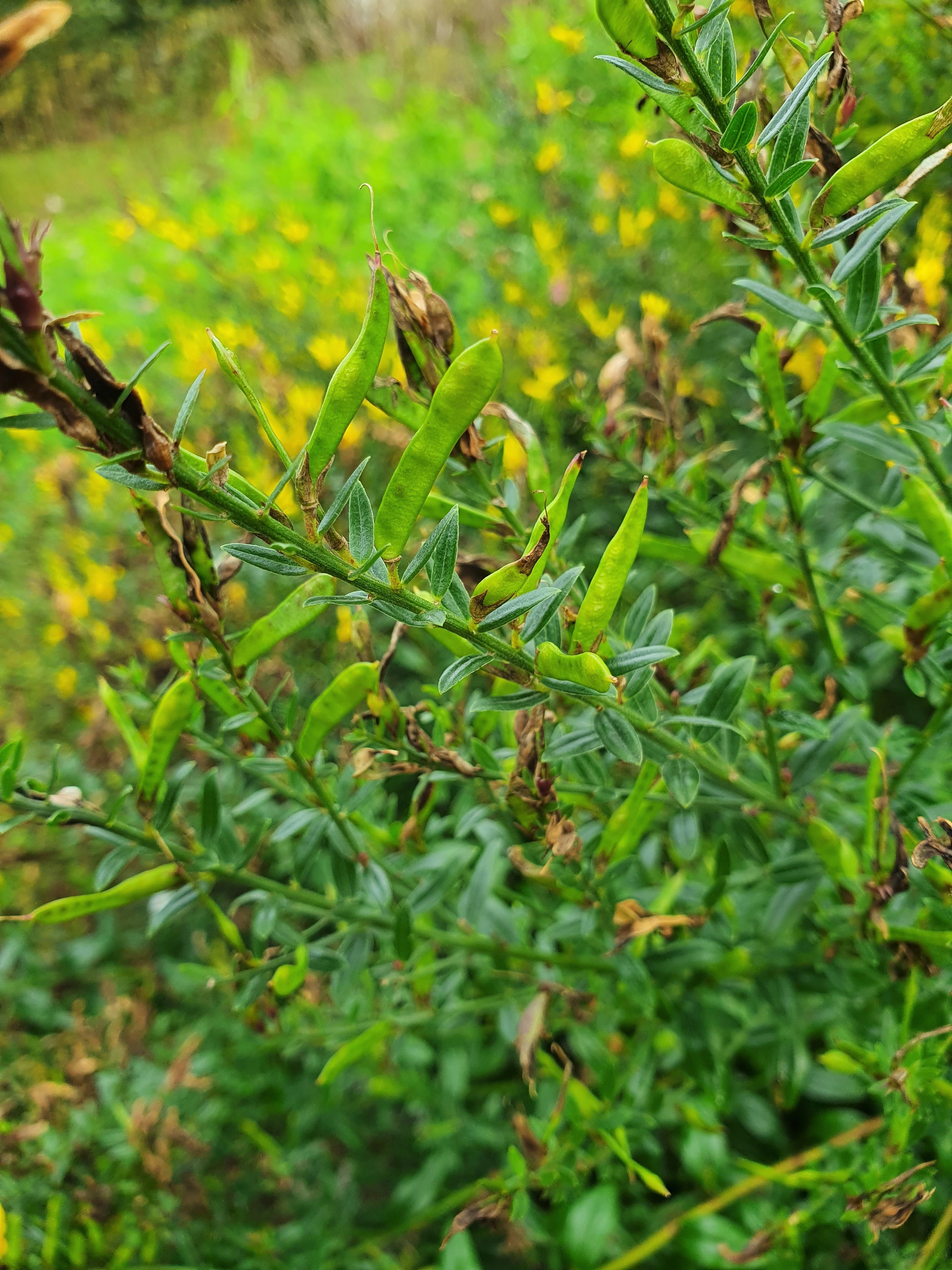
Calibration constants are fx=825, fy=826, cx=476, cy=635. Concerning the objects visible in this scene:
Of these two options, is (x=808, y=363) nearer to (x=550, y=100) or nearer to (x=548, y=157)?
(x=548, y=157)

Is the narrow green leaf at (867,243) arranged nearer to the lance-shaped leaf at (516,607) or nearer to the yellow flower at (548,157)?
the lance-shaped leaf at (516,607)

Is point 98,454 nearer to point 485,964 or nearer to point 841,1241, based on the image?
point 485,964

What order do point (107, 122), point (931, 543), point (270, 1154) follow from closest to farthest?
point (931, 543), point (270, 1154), point (107, 122)

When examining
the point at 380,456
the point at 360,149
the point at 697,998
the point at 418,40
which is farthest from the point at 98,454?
the point at 418,40

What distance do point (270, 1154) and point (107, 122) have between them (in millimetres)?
4791

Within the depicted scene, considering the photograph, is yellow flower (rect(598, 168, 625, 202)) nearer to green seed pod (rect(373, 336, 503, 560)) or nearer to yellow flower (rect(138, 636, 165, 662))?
yellow flower (rect(138, 636, 165, 662))

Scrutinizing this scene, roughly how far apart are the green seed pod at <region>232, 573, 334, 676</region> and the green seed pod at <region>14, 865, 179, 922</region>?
0.20m

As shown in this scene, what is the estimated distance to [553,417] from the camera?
146cm

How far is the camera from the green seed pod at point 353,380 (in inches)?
16.3

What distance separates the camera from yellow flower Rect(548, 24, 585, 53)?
2197mm

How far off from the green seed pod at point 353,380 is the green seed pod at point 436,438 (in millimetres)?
35

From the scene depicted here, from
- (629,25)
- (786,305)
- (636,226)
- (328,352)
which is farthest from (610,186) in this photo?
(629,25)

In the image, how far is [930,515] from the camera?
24.4 inches

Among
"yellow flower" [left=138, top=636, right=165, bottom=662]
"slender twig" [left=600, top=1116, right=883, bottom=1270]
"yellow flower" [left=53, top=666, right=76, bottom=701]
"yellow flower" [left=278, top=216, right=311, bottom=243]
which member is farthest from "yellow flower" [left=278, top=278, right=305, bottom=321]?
"slender twig" [left=600, top=1116, right=883, bottom=1270]
